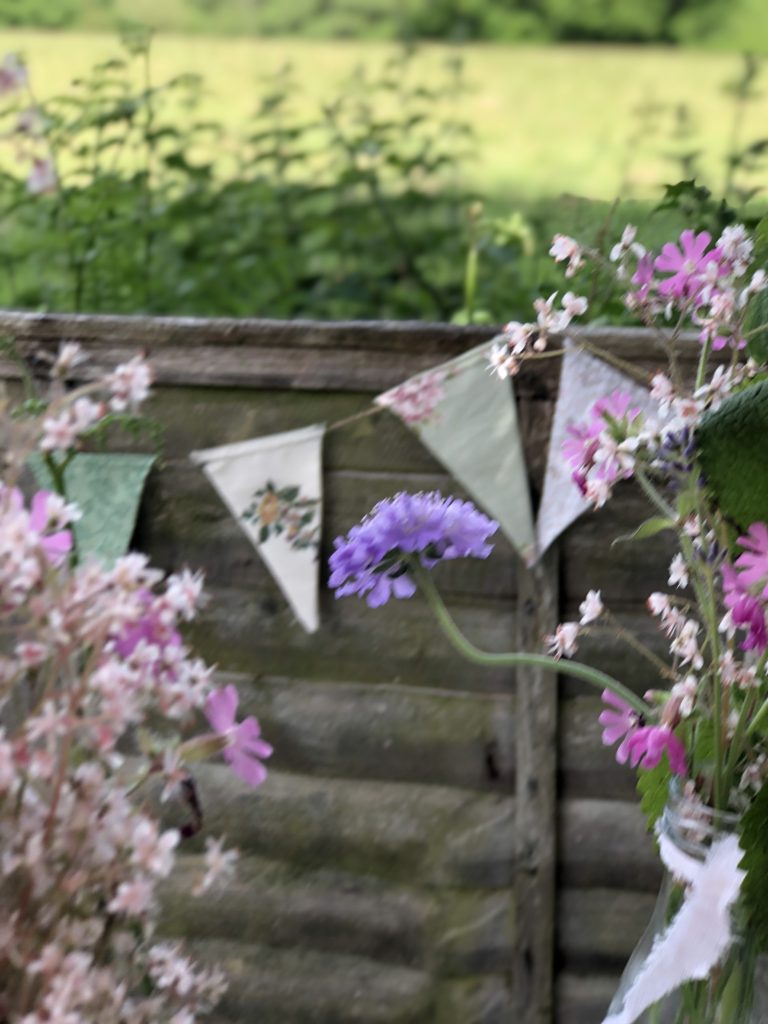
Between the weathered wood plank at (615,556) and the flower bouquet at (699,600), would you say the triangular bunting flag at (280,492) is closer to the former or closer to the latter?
the weathered wood plank at (615,556)

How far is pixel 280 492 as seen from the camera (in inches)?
55.6

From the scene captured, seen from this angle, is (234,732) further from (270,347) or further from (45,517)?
(270,347)

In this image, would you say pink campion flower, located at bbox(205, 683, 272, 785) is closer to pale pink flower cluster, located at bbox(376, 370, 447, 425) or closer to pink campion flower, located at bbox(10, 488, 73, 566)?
pink campion flower, located at bbox(10, 488, 73, 566)

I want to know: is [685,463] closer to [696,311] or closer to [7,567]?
[696,311]

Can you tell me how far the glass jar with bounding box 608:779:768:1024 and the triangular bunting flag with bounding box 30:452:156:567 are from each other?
Answer: 0.80 metres

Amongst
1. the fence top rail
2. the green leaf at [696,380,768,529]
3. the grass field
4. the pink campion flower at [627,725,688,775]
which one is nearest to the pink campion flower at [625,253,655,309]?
the green leaf at [696,380,768,529]

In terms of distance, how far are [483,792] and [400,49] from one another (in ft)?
4.10

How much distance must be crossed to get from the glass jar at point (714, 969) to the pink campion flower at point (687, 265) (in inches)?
11.5

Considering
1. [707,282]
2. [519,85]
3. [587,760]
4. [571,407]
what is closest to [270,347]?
[571,407]

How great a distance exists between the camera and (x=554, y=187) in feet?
6.82

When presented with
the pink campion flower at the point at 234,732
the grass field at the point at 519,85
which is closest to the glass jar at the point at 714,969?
the pink campion flower at the point at 234,732

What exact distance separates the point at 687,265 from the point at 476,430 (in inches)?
22.2

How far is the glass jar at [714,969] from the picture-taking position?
74 centimetres

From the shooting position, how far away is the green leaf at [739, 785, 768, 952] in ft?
2.32
